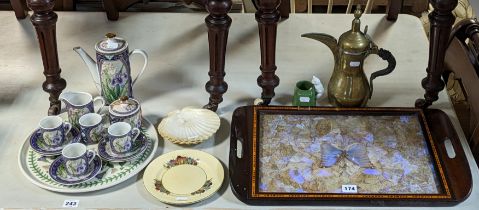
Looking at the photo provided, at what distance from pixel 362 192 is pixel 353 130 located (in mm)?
193

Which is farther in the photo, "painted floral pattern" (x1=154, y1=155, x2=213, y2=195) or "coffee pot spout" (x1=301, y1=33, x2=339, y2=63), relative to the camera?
"coffee pot spout" (x1=301, y1=33, x2=339, y2=63)

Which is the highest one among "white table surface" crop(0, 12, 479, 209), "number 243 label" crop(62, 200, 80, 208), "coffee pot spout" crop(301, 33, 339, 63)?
"coffee pot spout" crop(301, 33, 339, 63)

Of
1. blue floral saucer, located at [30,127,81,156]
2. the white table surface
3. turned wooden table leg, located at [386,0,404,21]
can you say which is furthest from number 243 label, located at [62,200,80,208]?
turned wooden table leg, located at [386,0,404,21]

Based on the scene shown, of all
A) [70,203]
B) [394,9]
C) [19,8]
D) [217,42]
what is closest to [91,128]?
[70,203]

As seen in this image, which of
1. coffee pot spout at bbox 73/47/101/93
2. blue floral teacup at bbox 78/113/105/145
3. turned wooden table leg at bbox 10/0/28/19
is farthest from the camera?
turned wooden table leg at bbox 10/0/28/19

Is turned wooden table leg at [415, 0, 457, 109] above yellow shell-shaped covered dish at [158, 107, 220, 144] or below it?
above

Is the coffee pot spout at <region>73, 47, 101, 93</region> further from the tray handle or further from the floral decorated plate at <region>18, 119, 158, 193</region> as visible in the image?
the tray handle

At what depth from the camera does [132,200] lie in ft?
3.95

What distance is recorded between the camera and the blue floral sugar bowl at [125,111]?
50.5 inches

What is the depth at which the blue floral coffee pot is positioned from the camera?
1332mm

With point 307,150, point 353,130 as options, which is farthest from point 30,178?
point 353,130

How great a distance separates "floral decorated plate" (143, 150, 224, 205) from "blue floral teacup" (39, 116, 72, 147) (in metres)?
0.19

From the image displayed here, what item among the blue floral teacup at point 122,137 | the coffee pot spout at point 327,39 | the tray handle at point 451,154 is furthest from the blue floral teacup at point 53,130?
the tray handle at point 451,154

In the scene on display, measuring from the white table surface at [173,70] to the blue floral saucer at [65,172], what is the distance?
0.03 m
